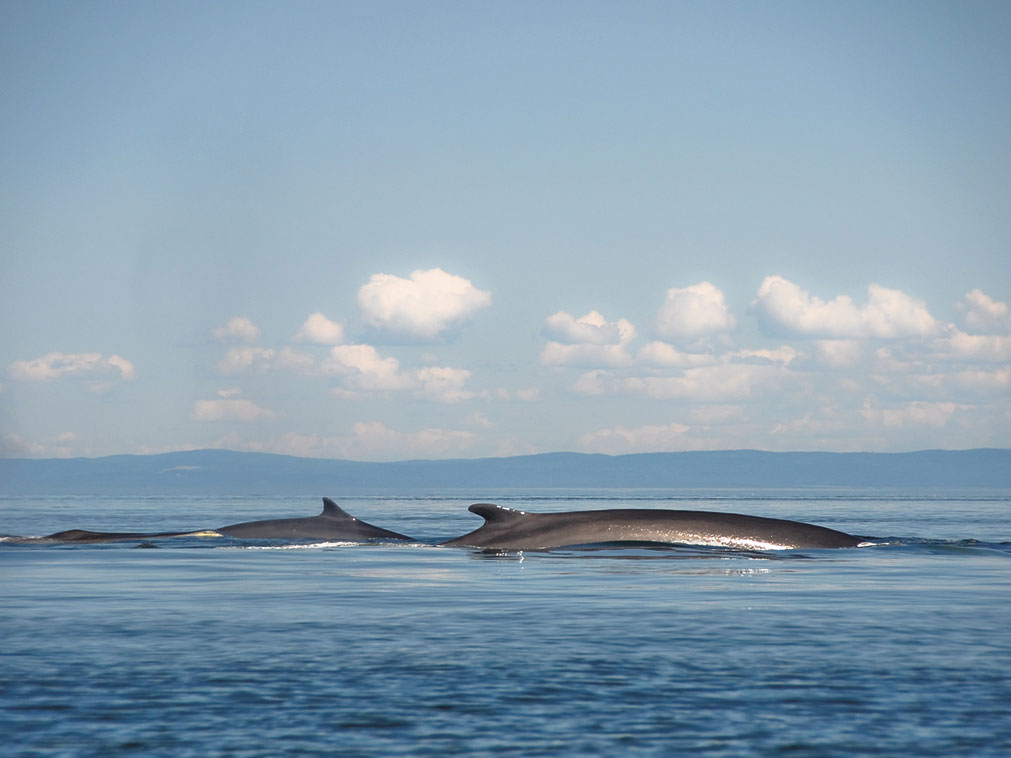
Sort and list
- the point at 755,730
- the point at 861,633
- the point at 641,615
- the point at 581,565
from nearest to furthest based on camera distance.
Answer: the point at 755,730
the point at 861,633
the point at 641,615
the point at 581,565

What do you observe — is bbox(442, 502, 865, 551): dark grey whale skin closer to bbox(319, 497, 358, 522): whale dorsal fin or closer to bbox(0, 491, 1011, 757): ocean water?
bbox(0, 491, 1011, 757): ocean water

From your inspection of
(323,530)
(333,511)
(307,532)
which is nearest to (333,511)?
(333,511)

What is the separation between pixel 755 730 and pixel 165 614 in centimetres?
758

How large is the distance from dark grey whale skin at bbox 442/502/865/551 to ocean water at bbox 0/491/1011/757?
8.97 ft

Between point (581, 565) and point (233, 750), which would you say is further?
point (581, 565)

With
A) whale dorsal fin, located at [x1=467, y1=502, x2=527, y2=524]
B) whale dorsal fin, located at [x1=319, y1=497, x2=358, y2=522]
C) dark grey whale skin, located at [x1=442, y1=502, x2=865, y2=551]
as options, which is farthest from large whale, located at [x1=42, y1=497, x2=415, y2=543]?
dark grey whale skin, located at [x1=442, y1=502, x2=865, y2=551]

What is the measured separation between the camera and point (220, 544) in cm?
2636

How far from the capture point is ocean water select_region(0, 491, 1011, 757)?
7191 mm

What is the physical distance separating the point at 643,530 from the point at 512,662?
39.5ft

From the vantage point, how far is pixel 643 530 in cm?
2166

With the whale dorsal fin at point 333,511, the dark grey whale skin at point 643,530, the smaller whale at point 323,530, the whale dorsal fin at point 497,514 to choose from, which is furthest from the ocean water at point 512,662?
the whale dorsal fin at point 333,511

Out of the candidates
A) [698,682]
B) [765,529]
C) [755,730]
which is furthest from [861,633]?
[765,529]

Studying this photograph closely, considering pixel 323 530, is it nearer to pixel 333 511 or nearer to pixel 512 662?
pixel 333 511

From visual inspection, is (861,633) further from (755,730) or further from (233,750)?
(233,750)
